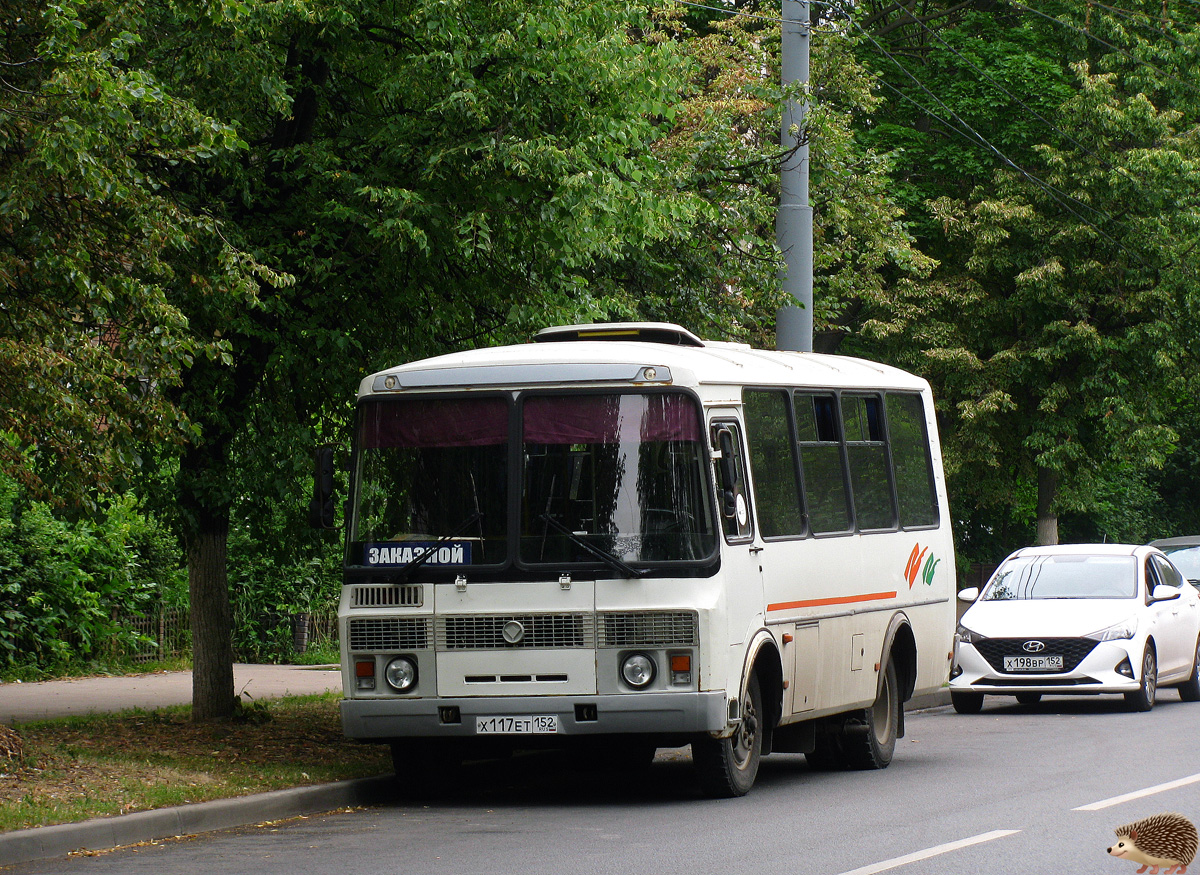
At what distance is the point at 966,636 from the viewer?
18.5 m

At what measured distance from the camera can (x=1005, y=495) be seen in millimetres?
34188

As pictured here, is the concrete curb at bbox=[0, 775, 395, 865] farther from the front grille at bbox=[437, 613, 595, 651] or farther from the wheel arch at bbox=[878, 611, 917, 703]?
the wheel arch at bbox=[878, 611, 917, 703]

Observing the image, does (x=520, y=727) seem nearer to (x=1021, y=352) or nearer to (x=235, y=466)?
(x=235, y=466)

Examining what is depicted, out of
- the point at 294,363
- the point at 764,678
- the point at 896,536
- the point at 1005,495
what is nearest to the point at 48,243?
the point at 294,363

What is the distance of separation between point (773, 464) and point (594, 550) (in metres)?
1.95

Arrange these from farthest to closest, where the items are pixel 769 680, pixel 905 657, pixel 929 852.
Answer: pixel 905 657 < pixel 769 680 < pixel 929 852

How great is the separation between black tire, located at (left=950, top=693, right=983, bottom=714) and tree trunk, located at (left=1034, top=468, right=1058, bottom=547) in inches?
597

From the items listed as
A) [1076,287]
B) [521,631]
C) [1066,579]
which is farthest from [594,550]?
[1076,287]

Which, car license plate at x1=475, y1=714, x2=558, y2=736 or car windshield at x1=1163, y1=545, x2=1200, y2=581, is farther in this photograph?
car windshield at x1=1163, y1=545, x2=1200, y2=581

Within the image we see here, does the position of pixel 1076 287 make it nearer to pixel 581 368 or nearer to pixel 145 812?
pixel 581 368

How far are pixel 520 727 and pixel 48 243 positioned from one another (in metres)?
3.95

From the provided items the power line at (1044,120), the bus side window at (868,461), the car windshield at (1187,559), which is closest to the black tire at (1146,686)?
the bus side window at (868,461)

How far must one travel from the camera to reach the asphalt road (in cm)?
869

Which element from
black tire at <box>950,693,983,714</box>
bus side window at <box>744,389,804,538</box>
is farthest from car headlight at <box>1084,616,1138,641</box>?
bus side window at <box>744,389,804,538</box>
